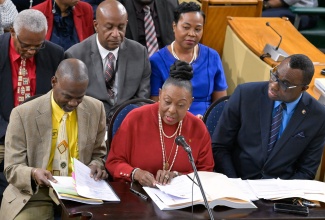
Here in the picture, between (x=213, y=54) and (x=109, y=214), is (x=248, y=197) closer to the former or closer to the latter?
(x=109, y=214)

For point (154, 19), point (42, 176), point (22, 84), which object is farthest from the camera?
point (154, 19)

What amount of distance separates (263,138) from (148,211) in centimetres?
109

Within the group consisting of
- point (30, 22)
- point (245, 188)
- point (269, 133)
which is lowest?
point (245, 188)

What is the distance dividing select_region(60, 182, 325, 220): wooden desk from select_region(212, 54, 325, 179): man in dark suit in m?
0.62

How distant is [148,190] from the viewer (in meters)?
3.47

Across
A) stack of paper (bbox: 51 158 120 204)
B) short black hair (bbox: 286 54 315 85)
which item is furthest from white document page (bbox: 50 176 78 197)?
short black hair (bbox: 286 54 315 85)

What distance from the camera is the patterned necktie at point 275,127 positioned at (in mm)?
4082

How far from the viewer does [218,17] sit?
6086 millimetres

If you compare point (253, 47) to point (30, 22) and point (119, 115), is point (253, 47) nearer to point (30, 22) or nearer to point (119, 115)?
point (119, 115)

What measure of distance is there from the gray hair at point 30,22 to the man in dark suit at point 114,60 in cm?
57

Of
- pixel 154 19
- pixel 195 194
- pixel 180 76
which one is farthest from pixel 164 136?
pixel 154 19

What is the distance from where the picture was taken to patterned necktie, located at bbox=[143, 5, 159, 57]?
18.4 ft

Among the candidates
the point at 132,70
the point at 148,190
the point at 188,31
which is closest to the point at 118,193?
the point at 148,190

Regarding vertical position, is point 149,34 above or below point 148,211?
above
